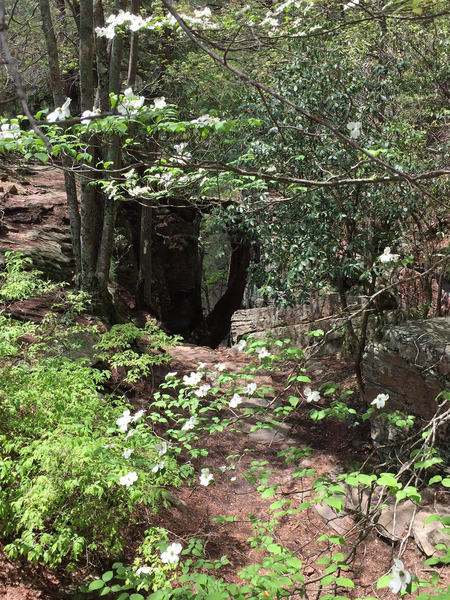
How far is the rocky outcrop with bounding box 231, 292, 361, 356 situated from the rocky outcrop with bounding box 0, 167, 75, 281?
148 inches

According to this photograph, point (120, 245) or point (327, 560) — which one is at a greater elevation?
point (120, 245)

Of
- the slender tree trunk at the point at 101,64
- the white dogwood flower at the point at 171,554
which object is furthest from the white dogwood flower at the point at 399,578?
the slender tree trunk at the point at 101,64

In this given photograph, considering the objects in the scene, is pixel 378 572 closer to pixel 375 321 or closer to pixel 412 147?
pixel 375 321

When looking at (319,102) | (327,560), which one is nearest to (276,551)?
(327,560)

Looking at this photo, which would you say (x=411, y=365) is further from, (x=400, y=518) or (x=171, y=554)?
(x=171, y=554)

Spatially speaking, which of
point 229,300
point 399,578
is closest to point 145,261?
point 229,300

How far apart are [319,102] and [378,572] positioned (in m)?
5.03

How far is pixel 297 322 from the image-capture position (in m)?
8.97

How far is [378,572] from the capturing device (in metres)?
4.11

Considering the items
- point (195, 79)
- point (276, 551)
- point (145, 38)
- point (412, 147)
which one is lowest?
point (276, 551)

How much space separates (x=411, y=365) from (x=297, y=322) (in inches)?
161

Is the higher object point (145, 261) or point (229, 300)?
point (145, 261)

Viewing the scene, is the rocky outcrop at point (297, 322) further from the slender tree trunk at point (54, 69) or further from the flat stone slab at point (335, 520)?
the slender tree trunk at point (54, 69)

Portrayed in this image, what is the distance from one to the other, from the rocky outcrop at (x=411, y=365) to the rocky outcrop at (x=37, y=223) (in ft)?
15.8
